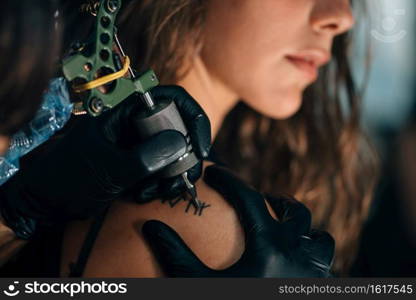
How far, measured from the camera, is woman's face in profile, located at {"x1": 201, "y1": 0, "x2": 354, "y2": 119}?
46.0 inches

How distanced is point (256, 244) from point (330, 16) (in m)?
0.57

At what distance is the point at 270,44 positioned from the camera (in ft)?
3.93

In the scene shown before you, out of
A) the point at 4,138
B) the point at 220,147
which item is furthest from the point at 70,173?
→ the point at 220,147

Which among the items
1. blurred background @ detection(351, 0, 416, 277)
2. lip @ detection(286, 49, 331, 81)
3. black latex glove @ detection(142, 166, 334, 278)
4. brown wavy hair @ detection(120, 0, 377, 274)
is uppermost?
lip @ detection(286, 49, 331, 81)

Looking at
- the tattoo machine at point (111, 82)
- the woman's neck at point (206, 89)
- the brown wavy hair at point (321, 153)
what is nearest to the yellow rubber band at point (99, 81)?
the tattoo machine at point (111, 82)

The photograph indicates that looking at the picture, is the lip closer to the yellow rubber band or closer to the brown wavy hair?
the brown wavy hair

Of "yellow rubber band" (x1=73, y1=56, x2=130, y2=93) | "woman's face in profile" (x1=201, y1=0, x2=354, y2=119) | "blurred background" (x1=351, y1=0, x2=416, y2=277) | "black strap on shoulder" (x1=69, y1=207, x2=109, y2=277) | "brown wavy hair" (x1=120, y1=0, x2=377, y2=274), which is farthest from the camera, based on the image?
"blurred background" (x1=351, y1=0, x2=416, y2=277)

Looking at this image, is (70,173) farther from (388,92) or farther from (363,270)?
(388,92)

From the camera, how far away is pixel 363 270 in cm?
170

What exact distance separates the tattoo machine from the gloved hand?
2cm

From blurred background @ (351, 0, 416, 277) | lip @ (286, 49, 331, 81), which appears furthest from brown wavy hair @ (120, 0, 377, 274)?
lip @ (286, 49, 331, 81)

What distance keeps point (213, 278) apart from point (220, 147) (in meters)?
0.86

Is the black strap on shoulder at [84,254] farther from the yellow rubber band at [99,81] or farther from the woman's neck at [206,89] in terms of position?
the woman's neck at [206,89]

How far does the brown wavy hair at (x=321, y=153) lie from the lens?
1.64 meters
